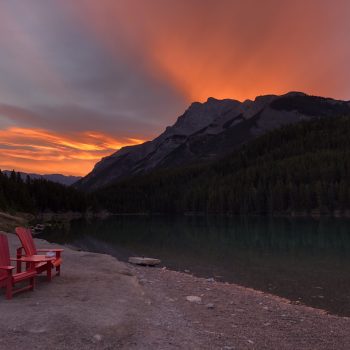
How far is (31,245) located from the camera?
18.1m

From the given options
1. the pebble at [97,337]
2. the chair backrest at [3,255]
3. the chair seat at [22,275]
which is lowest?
the pebble at [97,337]

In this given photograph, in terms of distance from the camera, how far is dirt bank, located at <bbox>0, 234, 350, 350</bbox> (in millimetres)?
10414

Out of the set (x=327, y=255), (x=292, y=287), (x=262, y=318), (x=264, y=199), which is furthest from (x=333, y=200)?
(x=262, y=318)

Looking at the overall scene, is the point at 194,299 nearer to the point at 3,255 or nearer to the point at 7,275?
the point at 7,275

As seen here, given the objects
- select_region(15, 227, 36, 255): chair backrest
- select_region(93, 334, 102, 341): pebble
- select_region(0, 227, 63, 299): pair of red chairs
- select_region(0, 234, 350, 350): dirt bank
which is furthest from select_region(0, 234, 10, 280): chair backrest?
select_region(93, 334, 102, 341): pebble

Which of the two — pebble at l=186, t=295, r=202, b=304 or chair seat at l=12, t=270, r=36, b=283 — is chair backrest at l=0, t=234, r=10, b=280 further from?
pebble at l=186, t=295, r=202, b=304

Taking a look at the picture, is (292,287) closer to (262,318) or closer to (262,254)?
(262,318)

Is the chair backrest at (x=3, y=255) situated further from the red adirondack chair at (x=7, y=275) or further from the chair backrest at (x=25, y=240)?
the chair backrest at (x=25, y=240)

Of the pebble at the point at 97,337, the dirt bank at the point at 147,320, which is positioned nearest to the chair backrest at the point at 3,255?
the dirt bank at the point at 147,320

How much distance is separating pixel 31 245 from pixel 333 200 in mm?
164634

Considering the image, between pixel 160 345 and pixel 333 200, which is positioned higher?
pixel 333 200

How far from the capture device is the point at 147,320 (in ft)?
41.6

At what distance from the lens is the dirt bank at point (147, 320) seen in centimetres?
1041

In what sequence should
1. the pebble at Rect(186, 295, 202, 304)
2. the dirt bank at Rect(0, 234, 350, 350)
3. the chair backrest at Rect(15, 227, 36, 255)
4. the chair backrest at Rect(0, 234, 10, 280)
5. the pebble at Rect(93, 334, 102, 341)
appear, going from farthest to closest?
the pebble at Rect(186, 295, 202, 304) < the chair backrest at Rect(15, 227, 36, 255) < the chair backrest at Rect(0, 234, 10, 280) < the dirt bank at Rect(0, 234, 350, 350) < the pebble at Rect(93, 334, 102, 341)
